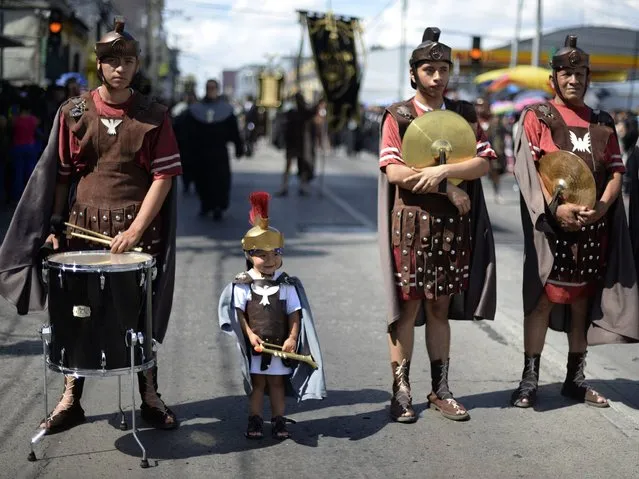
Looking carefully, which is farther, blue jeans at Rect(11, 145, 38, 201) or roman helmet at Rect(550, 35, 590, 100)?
blue jeans at Rect(11, 145, 38, 201)

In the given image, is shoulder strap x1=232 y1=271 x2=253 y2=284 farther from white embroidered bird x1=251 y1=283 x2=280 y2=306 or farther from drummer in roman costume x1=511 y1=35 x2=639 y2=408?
drummer in roman costume x1=511 y1=35 x2=639 y2=408

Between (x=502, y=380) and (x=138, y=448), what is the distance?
97.9 inches

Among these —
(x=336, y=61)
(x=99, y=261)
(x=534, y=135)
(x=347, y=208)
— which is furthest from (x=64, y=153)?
(x=336, y=61)

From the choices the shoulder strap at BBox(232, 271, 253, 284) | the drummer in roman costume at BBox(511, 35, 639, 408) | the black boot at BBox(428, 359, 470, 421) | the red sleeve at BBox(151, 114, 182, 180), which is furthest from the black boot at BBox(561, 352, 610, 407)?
the red sleeve at BBox(151, 114, 182, 180)

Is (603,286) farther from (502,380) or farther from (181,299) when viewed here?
(181,299)

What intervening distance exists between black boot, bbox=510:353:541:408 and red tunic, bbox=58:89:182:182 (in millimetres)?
2266

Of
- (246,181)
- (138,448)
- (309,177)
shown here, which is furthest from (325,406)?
(246,181)

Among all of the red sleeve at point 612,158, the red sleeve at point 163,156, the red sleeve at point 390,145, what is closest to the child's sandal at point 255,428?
the red sleeve at point 163,156

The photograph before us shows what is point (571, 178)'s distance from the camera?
548 centimetres

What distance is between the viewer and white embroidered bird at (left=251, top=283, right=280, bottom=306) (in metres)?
5.11

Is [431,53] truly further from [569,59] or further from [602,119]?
[602,119]

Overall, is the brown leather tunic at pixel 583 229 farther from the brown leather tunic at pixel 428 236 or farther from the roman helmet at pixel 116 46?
the roman helmet at pixel 116 46

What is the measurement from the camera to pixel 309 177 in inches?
757

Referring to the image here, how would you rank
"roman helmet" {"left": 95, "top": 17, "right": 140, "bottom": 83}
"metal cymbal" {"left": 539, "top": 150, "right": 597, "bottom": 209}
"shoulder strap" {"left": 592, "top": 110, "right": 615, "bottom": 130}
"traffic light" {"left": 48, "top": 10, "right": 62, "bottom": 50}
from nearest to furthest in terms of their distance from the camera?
"roman helmet" {"left": 95, "top": 17, "right": 140, "bottom": 83} < "metal cymbal" {"left": 539, "top": 150, "right": 597, "bottom": 209} < "shoulder strap" {"left": 592, "top": 110, "right": 615, "bottom": 130} < "traffic light" {"left": 48, "top": 10, "right": 62, "bottom": 50}
